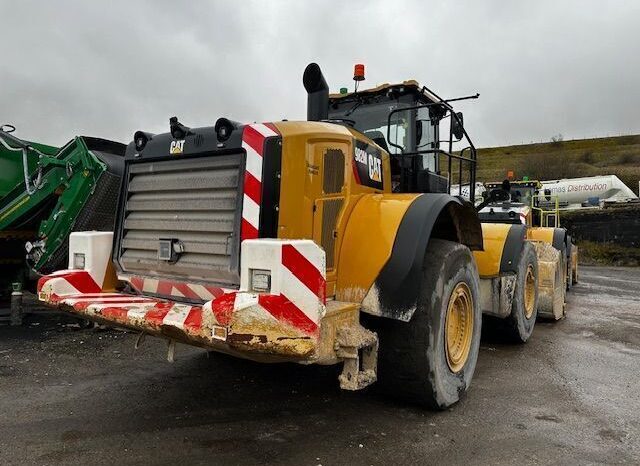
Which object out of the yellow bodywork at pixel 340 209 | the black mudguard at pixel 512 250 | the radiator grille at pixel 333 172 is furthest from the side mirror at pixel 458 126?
the radiator grille at pixel 333 172

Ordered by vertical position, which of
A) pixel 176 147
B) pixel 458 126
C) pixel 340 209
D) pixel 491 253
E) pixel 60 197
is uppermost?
pixel 458 126

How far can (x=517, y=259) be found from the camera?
228 inches

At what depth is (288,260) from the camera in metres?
2.66

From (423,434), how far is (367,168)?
1837 millimetres

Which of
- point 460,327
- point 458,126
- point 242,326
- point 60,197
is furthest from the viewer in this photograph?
point 60,197

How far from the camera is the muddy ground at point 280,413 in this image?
3.09 m

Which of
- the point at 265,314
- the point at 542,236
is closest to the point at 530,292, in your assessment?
the point at 542,236

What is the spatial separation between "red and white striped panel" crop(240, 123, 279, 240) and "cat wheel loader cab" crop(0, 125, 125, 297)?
333 cm

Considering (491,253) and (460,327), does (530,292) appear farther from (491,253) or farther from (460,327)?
(460,327)

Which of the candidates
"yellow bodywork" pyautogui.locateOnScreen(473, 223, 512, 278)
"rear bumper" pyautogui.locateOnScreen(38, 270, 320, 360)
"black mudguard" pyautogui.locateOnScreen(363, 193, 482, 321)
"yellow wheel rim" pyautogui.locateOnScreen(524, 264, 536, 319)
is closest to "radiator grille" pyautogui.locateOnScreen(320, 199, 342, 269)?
"black mudguard" pyautogui.locateOnScreen(363, 193, 482, 321)

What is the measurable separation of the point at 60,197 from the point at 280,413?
12.7 feet

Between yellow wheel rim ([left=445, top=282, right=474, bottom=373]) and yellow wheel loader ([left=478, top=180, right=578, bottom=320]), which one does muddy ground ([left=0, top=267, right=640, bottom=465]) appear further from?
yellow wheel loader ([left=478, top=180, right=578, bottom=320])

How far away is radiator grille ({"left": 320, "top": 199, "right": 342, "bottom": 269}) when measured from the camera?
3375 millimetres

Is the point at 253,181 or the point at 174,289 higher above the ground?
the point at 253,181
